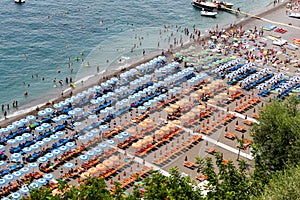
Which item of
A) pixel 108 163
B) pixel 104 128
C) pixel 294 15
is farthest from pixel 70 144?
pixel 294 15

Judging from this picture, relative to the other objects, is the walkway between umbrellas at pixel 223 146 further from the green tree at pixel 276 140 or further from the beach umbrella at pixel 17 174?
the beach umbrella at pixel 17 174

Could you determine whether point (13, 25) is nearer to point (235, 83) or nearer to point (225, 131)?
point (235, 83)

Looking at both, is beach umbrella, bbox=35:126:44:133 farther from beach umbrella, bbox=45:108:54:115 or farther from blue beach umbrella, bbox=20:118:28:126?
beach umbrella, bbox=45:108:54:115

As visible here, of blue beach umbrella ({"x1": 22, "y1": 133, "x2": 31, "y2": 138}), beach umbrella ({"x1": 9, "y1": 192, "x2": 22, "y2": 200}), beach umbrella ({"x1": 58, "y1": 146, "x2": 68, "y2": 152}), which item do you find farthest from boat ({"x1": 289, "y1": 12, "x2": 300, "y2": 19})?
beach umbrella ({"x1": 9, "y1": 192, "x2": 22, "y2": 200})

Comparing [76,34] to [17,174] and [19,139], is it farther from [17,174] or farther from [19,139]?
[17,174]

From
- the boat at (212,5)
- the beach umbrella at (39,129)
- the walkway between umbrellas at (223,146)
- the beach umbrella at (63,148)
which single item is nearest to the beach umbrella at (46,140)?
the beach umbrella at (63,148)

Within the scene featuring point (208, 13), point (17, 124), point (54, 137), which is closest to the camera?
point (54, 137)
